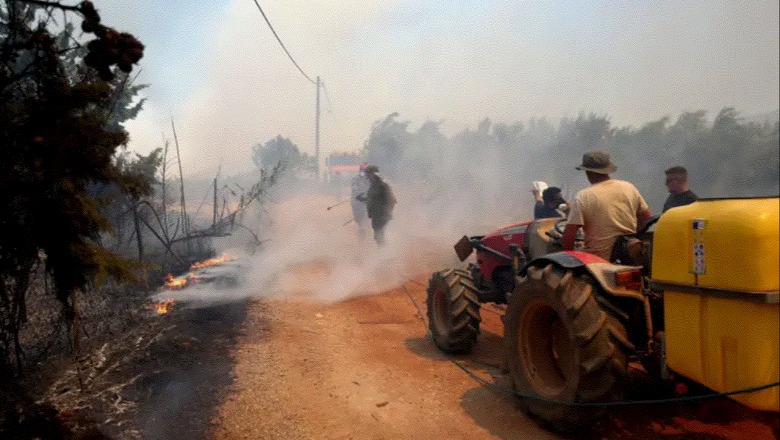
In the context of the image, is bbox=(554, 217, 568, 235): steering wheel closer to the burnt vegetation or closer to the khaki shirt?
the khaki shirt

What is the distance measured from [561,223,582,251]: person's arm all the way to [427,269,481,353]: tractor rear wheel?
1.50m

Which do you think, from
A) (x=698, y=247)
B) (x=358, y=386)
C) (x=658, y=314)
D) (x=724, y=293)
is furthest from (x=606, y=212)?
(x=358, y=386)

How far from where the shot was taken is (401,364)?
531 centimetres

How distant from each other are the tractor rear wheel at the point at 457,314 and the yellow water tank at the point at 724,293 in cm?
259

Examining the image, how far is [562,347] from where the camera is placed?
151 inches

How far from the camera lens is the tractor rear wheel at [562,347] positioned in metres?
3.17

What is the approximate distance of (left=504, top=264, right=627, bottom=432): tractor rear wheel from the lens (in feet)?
10.4

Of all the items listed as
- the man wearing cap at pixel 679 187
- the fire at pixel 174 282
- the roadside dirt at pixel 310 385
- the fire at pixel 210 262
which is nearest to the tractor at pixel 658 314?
the roadside dirt at pixel 310 385

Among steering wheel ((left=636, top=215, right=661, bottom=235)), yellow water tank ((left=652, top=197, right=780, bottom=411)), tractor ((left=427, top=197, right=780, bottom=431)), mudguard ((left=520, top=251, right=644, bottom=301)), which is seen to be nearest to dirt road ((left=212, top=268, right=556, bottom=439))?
tractor ((left=427, top=197, right=780, bottom=431))

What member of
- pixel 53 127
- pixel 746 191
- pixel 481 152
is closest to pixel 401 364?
pixel 53 127

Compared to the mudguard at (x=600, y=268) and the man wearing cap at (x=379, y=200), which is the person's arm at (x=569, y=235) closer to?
the mudguard at (x=600, y=268)

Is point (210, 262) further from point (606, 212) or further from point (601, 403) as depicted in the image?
point (601, 403)

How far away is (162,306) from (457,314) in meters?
4.87

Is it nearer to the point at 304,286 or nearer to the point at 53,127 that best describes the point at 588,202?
the point at 53,127
